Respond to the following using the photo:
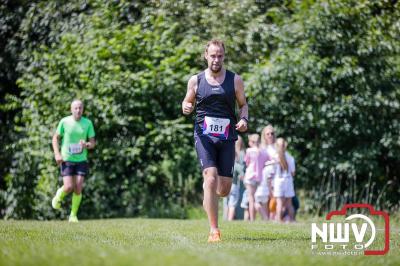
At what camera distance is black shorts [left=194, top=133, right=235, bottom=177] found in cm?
797

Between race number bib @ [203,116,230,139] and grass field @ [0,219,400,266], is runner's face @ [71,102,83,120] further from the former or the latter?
race number bib @ [203,116,230,139]

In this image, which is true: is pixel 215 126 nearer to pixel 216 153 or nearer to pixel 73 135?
pixel 216 153

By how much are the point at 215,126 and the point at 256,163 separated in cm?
653

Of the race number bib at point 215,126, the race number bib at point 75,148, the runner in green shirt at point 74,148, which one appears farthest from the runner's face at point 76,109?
the race number bib at point 215,126

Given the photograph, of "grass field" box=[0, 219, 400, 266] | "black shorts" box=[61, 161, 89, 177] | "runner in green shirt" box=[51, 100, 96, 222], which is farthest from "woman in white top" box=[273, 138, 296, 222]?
"grass field" box=[0, 219, 400, 266]

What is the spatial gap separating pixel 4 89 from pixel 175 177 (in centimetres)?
566

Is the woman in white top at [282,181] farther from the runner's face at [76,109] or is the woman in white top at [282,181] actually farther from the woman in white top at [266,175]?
the runner's face at [76,109]

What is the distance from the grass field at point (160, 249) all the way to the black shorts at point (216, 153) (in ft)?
2.66

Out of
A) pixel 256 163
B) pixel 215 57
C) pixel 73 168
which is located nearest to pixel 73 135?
pixel 73 168

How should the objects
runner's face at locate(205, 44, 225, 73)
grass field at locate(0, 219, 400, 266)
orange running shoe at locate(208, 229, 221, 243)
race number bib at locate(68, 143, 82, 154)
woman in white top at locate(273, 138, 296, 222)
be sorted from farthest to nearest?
1. woman in white top at locate(273, 138, 296, 222)
2. race number bib at locate(68, 143, 82, 154)
3. runner's face at locate(205, 44, 225, 73)
4. orange running shoe at locate(208, 229, 221, 243)
5. grass field at locate(0, 219, 400, 266)

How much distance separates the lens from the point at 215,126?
26.3 ft

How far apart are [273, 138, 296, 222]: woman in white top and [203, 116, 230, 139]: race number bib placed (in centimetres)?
592

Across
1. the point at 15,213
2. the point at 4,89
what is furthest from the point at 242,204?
the point at 4,89

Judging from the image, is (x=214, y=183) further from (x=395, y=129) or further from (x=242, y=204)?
(x=395, y=129)
